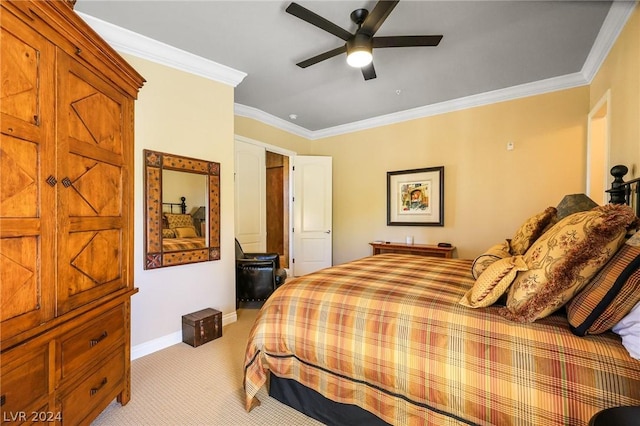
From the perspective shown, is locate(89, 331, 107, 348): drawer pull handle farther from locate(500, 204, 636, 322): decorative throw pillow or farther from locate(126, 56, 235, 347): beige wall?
locate(500, 204, 636, 322): decorative throw pillow

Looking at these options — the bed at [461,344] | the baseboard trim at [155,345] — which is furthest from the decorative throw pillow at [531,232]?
the baseboard trim at [155,345]

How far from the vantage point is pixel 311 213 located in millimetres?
4984

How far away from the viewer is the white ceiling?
2133 mm

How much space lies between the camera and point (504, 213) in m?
3.62

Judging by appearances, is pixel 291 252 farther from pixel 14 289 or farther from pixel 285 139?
pixel 14 289

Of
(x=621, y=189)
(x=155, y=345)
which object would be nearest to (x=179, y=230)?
(x=155, y=345)

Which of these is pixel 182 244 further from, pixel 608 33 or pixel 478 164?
pixel 608 33

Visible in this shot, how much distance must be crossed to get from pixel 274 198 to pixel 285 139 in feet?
7.36

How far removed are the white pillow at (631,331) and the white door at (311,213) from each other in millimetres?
4096

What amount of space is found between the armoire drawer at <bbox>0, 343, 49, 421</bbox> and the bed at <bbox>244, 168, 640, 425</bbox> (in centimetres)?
94

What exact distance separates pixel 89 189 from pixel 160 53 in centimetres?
176

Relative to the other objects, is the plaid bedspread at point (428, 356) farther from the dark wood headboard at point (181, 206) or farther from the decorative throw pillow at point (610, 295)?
the dark wood headboard at point (181, 206)

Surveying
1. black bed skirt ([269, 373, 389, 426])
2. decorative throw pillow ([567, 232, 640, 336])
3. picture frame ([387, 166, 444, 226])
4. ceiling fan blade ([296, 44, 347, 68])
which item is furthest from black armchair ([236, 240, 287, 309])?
decorative throw pillow ([567, 232, 640, 336])

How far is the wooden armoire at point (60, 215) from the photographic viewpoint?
3.51 feet
